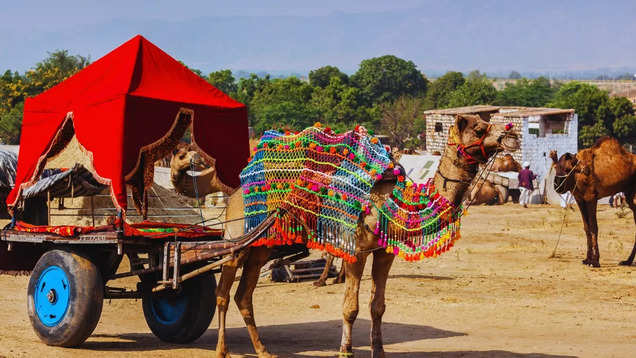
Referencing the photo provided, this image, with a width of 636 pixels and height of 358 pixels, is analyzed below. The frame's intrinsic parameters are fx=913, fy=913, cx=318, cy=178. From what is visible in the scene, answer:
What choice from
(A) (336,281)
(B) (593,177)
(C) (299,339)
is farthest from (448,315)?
(B) (593,177)

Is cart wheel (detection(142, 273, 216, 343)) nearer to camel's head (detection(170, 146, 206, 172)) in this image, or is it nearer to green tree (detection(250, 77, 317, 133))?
camel's head (detection(170, 146, 206, 172))

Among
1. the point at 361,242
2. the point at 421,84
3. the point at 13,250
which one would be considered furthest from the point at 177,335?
the point at 421,84

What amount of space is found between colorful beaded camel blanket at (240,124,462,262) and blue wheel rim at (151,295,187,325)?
1.78 m

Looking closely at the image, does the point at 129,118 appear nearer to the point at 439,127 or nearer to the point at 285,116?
the point at 439,127

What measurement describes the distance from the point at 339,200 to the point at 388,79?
106014 mm

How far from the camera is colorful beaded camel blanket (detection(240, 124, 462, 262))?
8.97m

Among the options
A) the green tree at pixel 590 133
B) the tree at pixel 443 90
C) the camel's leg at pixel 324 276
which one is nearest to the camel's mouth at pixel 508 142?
the camel's leg at pixel 324 276

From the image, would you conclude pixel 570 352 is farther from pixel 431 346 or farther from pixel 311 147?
pixel 311 147

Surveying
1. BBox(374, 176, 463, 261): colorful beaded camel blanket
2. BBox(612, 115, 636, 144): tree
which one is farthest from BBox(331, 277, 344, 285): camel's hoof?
BBox(612, 115, 636, 144): tree

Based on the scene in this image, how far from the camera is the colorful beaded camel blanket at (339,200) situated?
897 centimetres

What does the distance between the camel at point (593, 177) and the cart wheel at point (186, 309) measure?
9.59m

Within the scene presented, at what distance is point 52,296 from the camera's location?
9.99 m

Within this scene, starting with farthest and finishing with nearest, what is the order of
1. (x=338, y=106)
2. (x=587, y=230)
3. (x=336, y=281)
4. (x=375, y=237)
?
1. (x=338, y=106)
2. (x=587, y=230)
3. (x=336, y=281)
4. (x=375, y=237)

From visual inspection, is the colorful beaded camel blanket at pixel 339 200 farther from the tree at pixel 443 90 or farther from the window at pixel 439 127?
the tree at pixel 443 90
